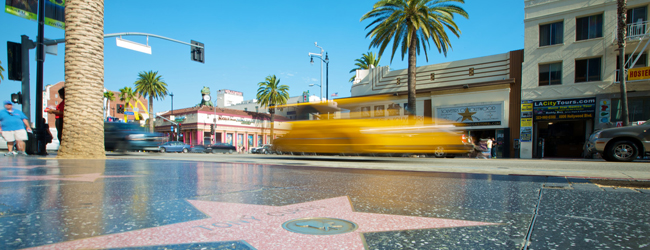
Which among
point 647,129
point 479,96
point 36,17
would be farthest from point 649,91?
point 36,17

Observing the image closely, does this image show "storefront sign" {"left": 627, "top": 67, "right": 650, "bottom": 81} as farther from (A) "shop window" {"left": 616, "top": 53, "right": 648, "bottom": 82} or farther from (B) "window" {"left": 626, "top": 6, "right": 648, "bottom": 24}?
(B) "window" {"left": 626, "top": 6, "right": 648, "bottom": 24}

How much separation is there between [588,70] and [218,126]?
4618cm

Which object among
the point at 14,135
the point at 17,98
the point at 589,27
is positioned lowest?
the point at 14,135

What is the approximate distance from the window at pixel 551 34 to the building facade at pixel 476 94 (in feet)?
5.57

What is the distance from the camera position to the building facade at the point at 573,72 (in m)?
19.4

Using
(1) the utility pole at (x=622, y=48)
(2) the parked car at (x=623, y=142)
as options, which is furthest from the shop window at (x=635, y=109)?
(2) the parked car at (x=623, y=142)

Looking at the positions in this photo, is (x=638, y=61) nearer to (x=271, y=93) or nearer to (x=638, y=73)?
(x=638, y=73)

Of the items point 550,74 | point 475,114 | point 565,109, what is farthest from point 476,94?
point 565,109

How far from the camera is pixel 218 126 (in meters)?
51.7

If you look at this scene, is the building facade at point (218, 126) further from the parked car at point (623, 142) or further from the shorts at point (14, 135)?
the parked car at point (623, 142)

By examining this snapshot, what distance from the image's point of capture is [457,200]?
7.57 feet

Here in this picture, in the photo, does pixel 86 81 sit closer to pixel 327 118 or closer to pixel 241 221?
pixel 327 118

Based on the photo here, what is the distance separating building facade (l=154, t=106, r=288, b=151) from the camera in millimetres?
50094

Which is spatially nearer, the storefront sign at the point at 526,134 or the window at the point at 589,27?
the window at the point at 589,27
